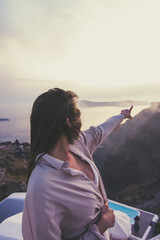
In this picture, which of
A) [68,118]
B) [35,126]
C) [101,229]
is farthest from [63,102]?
Answer: [101,229]

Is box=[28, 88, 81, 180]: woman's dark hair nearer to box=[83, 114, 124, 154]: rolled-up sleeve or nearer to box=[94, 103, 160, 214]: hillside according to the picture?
box=[83, 114, 124, 154]: rolled-up sleeve

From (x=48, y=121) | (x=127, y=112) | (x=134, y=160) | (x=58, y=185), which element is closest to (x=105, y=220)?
(x=58, y=185)

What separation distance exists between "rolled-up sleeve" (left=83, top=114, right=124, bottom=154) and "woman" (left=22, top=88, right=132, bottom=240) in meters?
0.41

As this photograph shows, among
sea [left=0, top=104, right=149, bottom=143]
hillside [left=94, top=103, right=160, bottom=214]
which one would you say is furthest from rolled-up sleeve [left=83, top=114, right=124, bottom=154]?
hillside [left=94, top=103, right=160, bottom=214]

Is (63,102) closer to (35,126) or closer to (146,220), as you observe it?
(35,126)

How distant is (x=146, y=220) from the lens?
395cm

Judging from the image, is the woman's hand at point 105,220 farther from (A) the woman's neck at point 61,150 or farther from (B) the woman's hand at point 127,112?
(B) the woman's hand at point 127,112

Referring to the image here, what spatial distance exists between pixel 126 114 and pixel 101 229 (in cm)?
128

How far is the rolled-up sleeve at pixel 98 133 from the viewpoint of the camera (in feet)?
5.45

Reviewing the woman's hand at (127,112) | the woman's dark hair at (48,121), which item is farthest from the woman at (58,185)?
the woman's hand at (127,112)

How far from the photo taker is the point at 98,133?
5.65 ft

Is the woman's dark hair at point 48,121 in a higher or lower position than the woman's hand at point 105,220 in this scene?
higher

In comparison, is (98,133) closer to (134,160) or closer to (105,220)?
(105,220)

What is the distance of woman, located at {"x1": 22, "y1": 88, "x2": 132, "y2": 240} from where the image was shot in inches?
32.1
